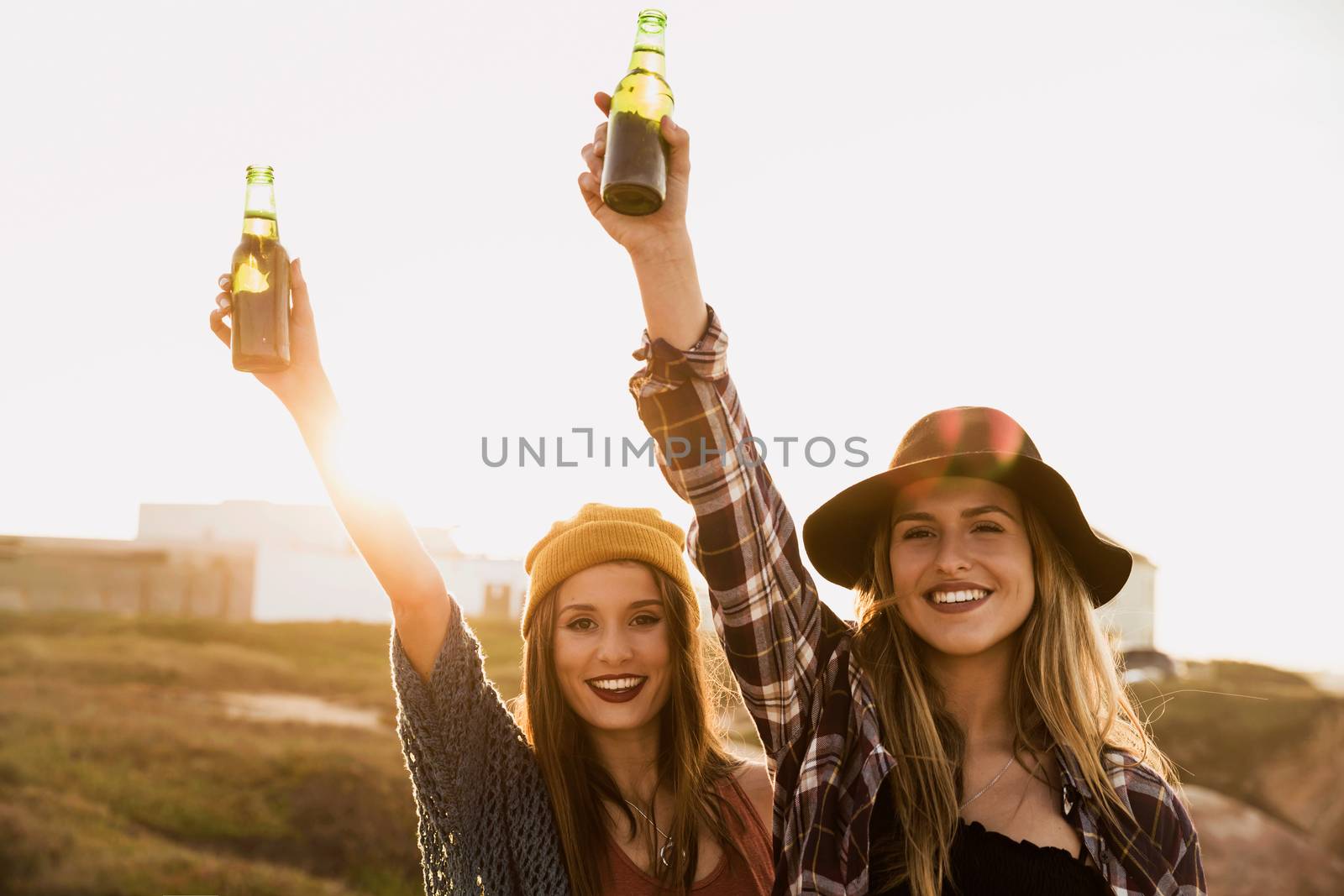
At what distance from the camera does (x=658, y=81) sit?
2.17m

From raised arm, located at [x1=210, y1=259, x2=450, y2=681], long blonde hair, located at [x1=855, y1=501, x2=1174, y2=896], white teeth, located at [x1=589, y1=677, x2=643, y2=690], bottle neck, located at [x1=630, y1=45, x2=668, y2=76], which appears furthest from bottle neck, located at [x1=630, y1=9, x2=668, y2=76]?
white teeth, located at [x1=589, y1=677, x2=643, y2=690]

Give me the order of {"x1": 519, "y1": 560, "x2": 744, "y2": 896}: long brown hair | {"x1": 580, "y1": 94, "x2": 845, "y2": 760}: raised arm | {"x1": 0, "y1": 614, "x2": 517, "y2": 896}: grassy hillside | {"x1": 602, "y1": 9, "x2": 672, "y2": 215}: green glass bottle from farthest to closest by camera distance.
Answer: {"x1": 0, "y1": 614, "x2": 517, "y2": 896}: grassy hillside → {"x1": 519, "y1": 560, "x2": 744, "y2": 896}: long brown hair → {"x1": 580, "y1": 94, "x2": 845, "y2": 760}: raised arm → {"x1": 602, "y1": 9, "x2": 672, "y2": 215}: green glass bottle

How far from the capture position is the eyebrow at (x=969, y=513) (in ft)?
7.57

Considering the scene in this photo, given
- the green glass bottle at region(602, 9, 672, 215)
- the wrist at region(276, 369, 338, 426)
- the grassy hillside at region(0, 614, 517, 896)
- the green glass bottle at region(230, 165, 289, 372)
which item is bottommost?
the grassy hillside at region(0, 614, 517, 896)

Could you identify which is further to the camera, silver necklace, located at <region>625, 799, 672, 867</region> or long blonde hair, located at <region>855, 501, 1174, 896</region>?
silver necklace, located at <region>625, 799, 672, 867</region>

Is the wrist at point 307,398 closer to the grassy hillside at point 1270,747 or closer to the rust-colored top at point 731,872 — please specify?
the rust-colored top at point 731,872

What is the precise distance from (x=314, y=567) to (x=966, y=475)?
695 inches

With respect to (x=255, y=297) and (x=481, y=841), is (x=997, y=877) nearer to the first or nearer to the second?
(x=481, y=841)

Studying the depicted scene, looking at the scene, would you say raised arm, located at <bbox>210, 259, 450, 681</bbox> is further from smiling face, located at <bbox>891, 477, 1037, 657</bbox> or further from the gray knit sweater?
smiling face, located at <bbox>891, 477, 1037, 657</bbox>

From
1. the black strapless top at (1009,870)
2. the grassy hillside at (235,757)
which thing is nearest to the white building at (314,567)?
the grassy hillside at (235,757)

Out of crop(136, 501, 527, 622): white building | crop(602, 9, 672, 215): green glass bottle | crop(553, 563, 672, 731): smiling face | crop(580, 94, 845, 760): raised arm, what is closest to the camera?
crop(602, 9, 672, 215): green glass bottle

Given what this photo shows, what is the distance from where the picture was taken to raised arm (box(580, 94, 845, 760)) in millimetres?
1938

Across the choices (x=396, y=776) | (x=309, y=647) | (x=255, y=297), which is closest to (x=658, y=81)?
(x=255, y=297)

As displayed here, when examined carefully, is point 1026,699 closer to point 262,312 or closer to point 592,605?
point 592,605
